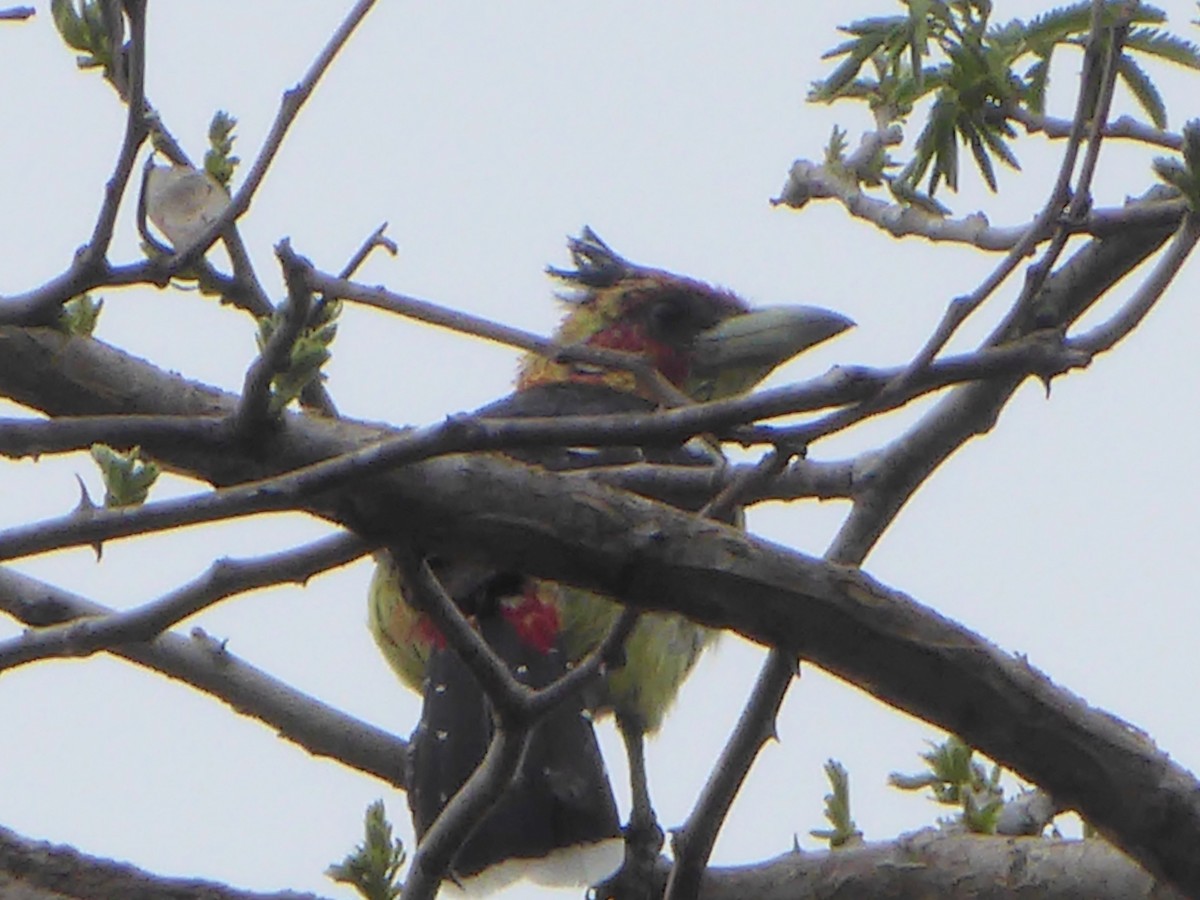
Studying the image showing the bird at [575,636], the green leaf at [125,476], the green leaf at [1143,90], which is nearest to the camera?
the green leaf at [125,476]

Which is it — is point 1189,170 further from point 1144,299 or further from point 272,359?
point 272,359

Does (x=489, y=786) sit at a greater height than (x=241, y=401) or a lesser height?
lesser

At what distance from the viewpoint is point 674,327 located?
18.7 ft

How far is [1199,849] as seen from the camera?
104 inches

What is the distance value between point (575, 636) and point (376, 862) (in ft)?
5.11

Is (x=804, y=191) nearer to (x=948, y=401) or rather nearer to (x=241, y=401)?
(x=948, y=401)

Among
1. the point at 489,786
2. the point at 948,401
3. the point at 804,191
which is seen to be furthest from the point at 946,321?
the point at 804,191

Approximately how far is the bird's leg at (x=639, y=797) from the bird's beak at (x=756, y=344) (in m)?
1.27

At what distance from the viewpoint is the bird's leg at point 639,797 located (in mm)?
3951

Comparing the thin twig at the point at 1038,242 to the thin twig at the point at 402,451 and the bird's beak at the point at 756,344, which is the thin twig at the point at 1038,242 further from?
the bird's beak at the point at 756,344

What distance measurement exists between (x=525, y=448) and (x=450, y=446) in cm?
8

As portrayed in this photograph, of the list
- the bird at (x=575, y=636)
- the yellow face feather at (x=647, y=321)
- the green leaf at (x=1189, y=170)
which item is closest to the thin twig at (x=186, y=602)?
the bird at (x=575, y=636)

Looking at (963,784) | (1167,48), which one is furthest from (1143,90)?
(963,784)

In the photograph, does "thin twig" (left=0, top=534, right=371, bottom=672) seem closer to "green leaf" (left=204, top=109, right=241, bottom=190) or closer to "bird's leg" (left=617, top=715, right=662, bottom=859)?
"green leaf" (left=204, top=109, right=241, bottom=190)
